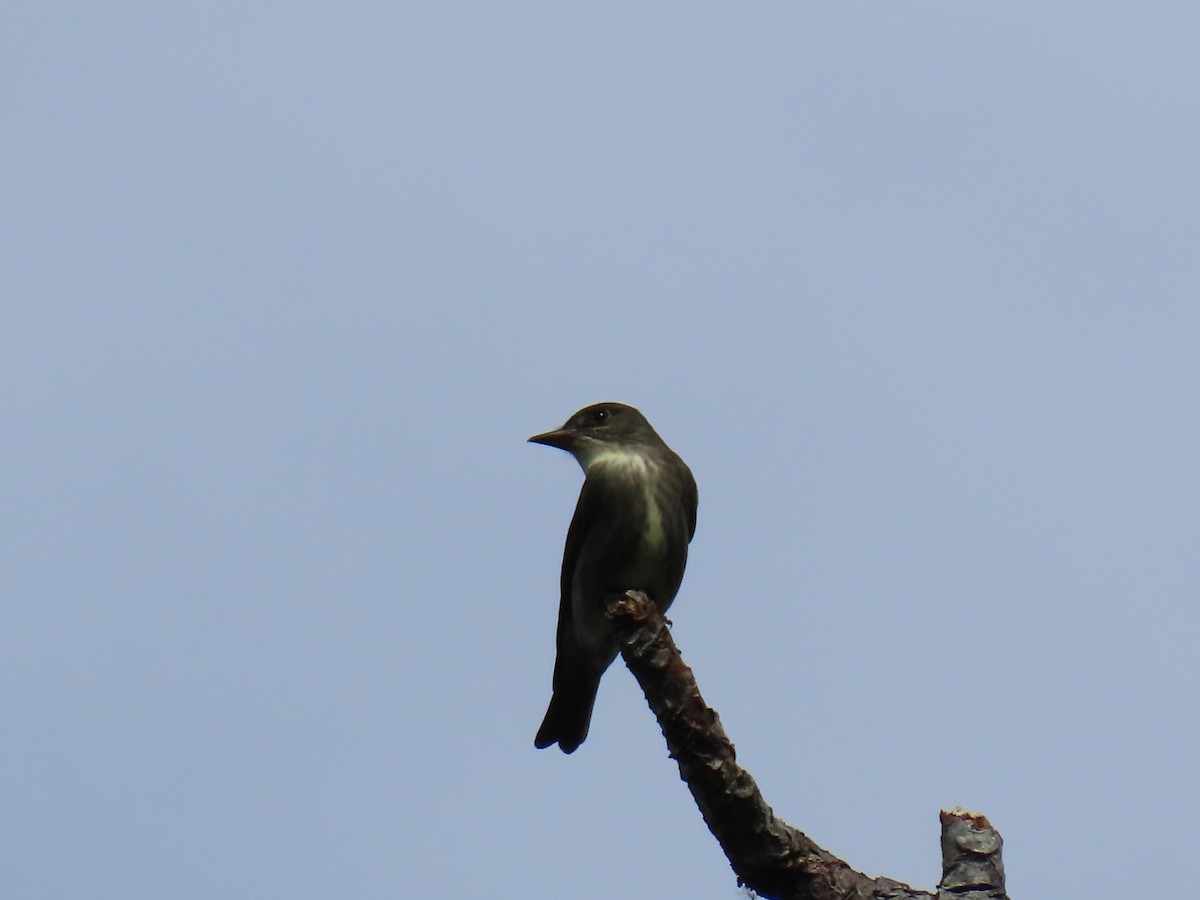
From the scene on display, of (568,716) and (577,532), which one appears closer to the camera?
(577,532)

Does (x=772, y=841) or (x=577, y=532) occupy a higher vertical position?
(x=577, y=532)

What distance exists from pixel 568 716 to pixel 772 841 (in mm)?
3882

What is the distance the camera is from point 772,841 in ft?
24.2

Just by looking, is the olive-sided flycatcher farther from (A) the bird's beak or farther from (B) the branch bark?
(B) the branch bark

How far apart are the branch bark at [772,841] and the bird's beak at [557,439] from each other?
12.6ft

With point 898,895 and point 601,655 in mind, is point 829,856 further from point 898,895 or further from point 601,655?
point 601,655

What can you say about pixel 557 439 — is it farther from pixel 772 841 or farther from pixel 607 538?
pixel 772 841

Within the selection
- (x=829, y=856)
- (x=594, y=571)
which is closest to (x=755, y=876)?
(x=829, y=856)

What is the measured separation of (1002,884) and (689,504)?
13.8 feet

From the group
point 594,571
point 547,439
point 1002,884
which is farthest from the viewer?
point 547,439

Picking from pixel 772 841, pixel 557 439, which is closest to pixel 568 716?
pixel 557 439

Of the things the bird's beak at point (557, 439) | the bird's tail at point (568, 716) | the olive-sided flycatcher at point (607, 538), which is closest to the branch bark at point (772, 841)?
the olive-sided flycatcher at point (607, 538)

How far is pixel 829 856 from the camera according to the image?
7473 millimetres

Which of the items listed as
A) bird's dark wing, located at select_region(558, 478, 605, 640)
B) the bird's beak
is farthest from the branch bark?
the bird's beak
